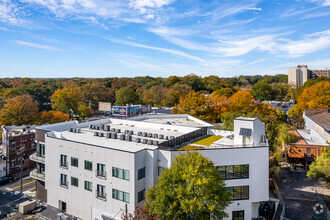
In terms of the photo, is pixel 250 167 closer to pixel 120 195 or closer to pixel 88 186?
pixel 120 195

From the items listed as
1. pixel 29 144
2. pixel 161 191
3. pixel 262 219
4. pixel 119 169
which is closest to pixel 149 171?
pixel 119 169

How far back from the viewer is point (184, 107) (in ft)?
189

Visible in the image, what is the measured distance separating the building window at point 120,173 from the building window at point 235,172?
30.1 ft

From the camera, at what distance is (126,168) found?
912 inches

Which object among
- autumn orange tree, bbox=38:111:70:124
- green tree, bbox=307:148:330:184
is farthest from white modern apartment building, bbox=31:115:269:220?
autumn orange tree, bbox=38:111:70:124

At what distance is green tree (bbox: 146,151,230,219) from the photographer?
17734 mm

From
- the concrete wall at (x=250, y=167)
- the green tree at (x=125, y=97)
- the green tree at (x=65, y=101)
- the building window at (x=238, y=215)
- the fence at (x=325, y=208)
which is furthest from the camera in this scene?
the green tree at (x=125, y=97)

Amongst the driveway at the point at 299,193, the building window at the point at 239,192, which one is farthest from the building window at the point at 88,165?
the driveway at the point at 299,193

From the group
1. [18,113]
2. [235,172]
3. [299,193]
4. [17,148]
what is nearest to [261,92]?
[299,193]

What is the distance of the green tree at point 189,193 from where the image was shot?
58.2 feet

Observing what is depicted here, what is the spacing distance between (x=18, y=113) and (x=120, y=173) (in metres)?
52.2

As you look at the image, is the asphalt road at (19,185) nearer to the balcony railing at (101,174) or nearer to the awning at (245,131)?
the balcony railing at (101,174)

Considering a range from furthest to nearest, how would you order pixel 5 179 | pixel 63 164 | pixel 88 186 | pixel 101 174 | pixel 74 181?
1. pixel 5 179
2. pixel 63 164
3. pixel 74 181
4. pixel 88 186
5. pixel 101 174

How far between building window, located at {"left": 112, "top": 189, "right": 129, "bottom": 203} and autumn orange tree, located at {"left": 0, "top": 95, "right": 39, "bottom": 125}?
50787mm
